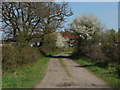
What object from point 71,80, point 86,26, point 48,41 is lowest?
point 71,80

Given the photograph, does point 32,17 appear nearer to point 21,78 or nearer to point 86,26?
point 86,26

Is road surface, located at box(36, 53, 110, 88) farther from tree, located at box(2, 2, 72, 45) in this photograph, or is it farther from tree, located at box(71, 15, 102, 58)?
tree, located at box(71, 15, 102, 58)

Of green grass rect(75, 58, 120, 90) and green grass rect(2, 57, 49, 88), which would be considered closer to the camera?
green grass rect(2, 57, 49, 88)

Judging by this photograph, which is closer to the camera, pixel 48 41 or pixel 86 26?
pixel 86 26

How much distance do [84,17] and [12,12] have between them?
12.4 m

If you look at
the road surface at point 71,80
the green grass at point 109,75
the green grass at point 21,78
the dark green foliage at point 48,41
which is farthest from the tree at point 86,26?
the green grass at point 21,78

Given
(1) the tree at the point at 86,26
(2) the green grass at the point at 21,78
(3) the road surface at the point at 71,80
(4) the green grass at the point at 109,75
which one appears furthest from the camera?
(1) the tree at the point at 86,26

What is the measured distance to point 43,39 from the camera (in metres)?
42.0

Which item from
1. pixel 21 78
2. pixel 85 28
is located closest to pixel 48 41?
pixel 85 28

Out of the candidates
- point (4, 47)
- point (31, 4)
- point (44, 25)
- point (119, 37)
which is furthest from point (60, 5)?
point (4, 47)

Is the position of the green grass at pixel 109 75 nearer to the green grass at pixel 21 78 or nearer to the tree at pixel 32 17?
the green grass at pixel 21 78

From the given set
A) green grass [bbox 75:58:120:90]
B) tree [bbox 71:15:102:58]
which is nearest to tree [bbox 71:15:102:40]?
tree [bbox 71:15:102:58]

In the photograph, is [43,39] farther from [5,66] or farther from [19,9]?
[5,66]

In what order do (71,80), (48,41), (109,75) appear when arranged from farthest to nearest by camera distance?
1. (48,41)
2. (109,75)
3. (71,80)
